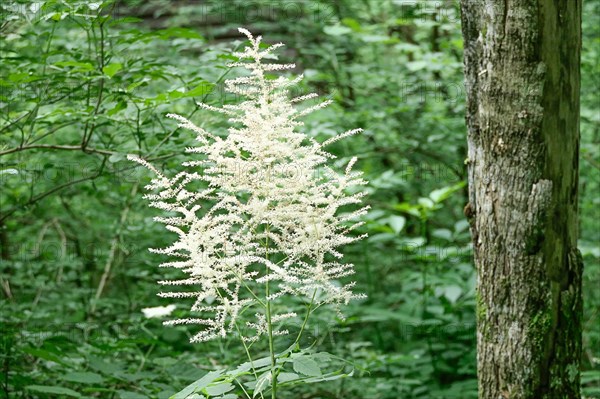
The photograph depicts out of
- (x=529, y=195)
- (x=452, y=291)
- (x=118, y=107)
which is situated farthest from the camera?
(x=452, y=291)

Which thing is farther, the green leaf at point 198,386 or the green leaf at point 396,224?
the green leaf at point 396,224

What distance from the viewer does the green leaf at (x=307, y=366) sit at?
6.51 feet

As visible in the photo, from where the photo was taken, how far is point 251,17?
6.83 metres

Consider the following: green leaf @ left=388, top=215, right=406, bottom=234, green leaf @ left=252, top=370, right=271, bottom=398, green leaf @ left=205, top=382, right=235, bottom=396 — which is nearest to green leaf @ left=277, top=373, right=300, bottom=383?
green leaf @ left=252, top=370, right=271, bottom=398

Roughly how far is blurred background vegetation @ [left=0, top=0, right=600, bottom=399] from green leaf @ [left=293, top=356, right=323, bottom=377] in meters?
0.37

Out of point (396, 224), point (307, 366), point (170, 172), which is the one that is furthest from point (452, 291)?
point (307, 366)

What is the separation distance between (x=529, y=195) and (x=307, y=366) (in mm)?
915

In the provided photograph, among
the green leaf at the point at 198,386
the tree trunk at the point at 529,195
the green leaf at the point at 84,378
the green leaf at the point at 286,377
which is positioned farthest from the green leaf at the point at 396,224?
the green leaf at the point at 198,386

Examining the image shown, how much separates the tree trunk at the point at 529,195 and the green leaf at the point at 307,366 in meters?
0.71

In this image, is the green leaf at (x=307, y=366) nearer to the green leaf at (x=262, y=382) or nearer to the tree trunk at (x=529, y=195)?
the green leaf at (x=262, y=382)

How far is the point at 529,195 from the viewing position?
7.67 feet

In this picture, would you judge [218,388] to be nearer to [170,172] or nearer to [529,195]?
[529,195]

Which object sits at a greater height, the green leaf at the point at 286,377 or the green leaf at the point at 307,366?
the green leaf at the point at 307,366

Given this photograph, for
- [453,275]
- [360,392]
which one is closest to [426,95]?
[453,275]
